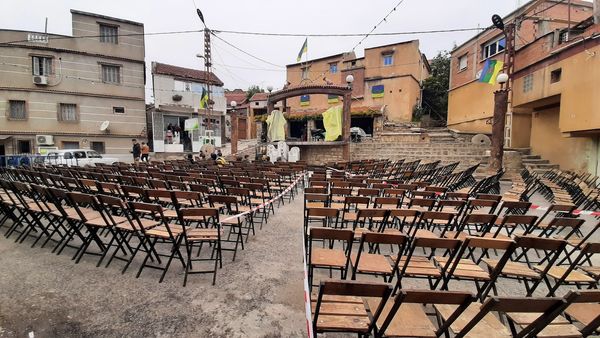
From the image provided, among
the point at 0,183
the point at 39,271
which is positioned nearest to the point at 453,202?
the point at 39,271

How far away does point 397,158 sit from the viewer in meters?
15.4

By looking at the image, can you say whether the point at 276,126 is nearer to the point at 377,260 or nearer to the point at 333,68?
the point at 333,68

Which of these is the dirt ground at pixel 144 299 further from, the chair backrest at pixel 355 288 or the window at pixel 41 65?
the window at pixel 41 65

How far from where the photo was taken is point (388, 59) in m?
24.0

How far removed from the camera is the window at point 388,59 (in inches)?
939

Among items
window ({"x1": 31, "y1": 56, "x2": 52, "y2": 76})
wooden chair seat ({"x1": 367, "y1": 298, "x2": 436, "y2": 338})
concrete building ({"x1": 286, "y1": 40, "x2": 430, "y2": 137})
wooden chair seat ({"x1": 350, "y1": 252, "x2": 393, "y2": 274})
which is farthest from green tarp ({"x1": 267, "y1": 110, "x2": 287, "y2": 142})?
wooden chair seat ({"x1": 367, "y1": 298, "x2": 436, "y2": 338})

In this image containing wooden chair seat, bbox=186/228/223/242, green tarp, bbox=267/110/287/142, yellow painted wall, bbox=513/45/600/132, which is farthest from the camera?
green tarp, bbox=267/110/287/142

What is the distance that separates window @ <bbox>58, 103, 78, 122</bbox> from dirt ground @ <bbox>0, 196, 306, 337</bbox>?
1980cm

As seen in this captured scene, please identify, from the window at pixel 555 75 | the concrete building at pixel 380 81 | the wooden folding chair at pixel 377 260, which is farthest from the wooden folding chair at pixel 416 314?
the concrete building at pixel 380 81

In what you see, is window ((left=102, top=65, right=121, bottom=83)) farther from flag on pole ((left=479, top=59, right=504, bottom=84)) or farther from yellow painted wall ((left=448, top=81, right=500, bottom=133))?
yellow painted wall ((left=448, top=81, right=500, bottom=133))

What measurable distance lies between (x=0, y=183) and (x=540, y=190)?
12967 millimetres

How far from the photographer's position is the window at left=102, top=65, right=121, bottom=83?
20.6 meters

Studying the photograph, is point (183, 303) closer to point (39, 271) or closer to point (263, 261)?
point (263, 261)

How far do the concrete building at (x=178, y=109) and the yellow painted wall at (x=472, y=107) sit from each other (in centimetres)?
1727
